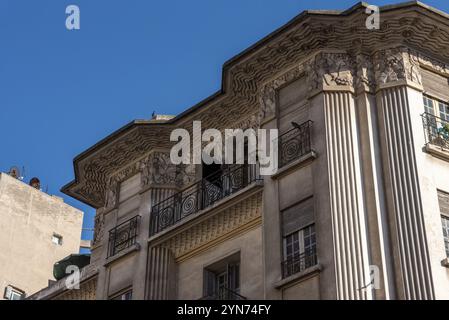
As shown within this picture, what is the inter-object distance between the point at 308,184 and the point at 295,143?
1476 millimetres

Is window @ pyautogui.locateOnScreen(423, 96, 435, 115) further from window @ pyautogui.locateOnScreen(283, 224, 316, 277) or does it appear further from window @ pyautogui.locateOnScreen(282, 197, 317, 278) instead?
window @ pyautogui.locateOnScreen(283, 224, 316, 277)

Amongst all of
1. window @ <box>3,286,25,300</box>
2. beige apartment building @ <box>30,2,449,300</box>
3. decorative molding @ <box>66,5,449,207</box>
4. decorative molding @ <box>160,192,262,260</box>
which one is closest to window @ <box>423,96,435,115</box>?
beige apartment building @ <box>30,2,449,300</box>

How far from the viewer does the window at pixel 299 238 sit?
2359 centimetres

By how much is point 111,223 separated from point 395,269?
32.8 feet

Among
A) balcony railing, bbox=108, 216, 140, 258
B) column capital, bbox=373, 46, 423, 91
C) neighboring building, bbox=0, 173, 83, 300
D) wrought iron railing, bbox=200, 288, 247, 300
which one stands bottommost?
wrought iron railing, bbox=200, 288, 247, 300

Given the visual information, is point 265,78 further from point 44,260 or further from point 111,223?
point 44,260

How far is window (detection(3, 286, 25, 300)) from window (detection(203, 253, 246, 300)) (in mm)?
17413

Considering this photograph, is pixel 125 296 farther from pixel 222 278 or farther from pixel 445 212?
pixel 445 212

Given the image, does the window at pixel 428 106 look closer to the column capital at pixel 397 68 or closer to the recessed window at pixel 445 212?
the column capital at pixel 397 68

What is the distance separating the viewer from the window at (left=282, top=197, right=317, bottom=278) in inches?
929
